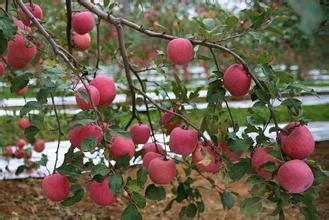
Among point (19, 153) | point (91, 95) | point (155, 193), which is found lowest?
point (19, 153)

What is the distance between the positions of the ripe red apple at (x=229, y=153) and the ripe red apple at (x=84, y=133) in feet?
1.19

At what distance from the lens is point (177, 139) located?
3.40 feet

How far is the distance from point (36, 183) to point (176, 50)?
1.72m

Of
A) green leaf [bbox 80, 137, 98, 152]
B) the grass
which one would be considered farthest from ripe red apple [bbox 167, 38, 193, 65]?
the grass

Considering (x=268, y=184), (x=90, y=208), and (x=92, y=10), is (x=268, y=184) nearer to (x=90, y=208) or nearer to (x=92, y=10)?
(x=92, y=10)

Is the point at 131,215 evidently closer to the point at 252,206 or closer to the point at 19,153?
the point at 252,206

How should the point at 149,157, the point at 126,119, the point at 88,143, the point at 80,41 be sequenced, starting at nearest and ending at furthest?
1. the point at 88,143
2. the point at 149,157
3. the point at 80,41
4. the point at 126,119

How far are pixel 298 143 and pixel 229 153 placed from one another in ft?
0.93

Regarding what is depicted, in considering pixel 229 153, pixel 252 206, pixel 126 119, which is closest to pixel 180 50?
pixel 229 153

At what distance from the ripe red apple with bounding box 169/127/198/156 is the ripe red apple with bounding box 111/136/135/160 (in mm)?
127

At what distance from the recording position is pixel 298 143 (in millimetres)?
865

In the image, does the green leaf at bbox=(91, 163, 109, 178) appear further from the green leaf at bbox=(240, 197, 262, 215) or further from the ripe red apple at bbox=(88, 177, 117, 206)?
the green leaf at bbox=(240, 197, 262, 215)

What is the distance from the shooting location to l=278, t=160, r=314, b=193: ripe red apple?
2.73ft

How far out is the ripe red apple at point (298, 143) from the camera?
862 mm
